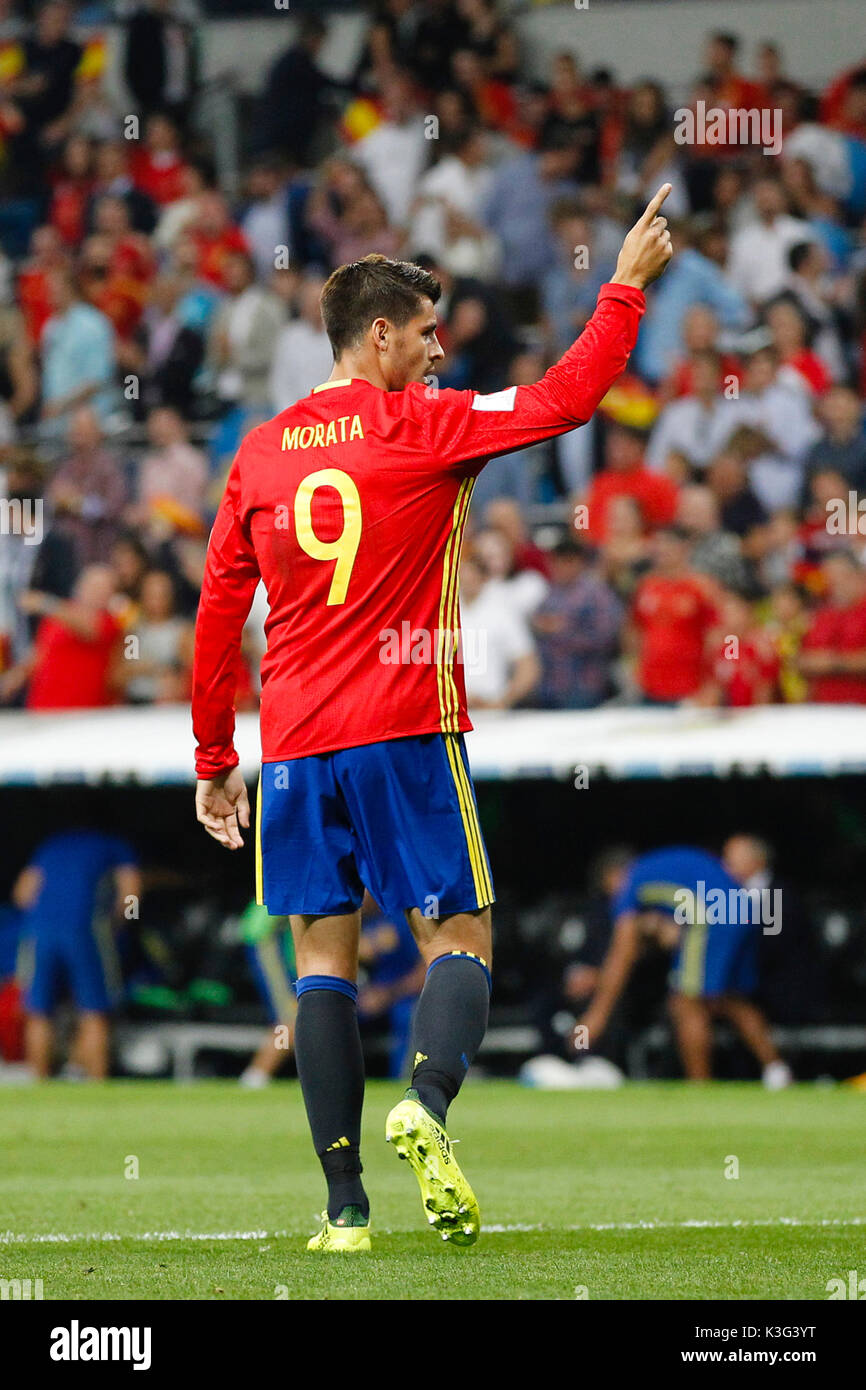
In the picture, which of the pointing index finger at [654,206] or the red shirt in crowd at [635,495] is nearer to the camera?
the pointing index finger at [654,206]

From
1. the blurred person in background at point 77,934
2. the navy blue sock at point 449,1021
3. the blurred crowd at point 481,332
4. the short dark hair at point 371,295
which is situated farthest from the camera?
the blurred crowd at point 481,332

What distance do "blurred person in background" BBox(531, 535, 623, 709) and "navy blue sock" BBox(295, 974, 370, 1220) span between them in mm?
8000

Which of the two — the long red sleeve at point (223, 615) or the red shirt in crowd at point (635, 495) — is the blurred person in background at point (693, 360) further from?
the long red sleeve at point (223, 615)

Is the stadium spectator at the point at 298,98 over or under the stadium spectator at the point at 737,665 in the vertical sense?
over

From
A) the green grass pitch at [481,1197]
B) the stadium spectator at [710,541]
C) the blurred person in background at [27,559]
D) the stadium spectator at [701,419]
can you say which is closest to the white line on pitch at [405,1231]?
the green grass pitch at [481,1197]

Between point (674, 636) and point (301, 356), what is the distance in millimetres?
4134

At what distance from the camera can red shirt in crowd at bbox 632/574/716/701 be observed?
492 inches

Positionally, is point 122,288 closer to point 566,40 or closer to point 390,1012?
point 566,40

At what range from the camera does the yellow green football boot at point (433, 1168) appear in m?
4.36

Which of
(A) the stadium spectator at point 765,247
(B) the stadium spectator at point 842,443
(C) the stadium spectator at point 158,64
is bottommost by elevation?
(B) the stadium spectator at point 842,443

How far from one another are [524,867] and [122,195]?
6893mm

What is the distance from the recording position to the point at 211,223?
678 inches

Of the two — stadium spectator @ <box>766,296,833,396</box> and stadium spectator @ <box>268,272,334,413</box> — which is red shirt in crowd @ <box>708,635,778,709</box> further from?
stadium spectator @ <box>268,272,334,413</box>
